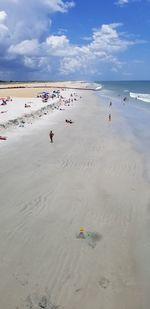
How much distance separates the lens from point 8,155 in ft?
71.7

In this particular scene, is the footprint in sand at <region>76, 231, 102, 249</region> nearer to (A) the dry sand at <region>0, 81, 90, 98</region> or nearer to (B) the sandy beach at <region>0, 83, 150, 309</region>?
(B) the sandy beach at <region>0, 83, 150, 309</region>

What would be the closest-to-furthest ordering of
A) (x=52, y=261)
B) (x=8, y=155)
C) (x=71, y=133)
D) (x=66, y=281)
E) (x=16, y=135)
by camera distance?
(x=66, y=281), (x=52, y=261), (x=8, y=155), (x=16, y=135), (x=71, y=133)

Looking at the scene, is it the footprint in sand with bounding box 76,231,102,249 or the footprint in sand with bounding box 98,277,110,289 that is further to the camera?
the footprint in sand with bounding box 76,231,102,249

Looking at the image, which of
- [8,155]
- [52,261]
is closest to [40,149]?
[8,155]

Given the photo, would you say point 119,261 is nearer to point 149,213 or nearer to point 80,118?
point 149,213

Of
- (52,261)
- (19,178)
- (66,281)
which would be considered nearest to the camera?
(66,281)

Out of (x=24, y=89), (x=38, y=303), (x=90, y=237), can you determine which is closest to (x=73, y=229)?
(x=90, y=237)

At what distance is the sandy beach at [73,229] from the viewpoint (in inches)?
347

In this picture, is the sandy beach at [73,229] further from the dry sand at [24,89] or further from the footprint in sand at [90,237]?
the dry sand at [24,89]

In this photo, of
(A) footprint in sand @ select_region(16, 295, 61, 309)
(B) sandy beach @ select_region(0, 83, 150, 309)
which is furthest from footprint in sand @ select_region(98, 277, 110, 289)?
(A) footprint in sand @ select_region(16, 295, 61, 309)

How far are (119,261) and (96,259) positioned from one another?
72cm

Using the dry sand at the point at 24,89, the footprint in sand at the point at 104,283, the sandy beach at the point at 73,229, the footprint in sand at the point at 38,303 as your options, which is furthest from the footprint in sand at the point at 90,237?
the dry sand at the point at 24,89

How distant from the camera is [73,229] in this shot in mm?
12133

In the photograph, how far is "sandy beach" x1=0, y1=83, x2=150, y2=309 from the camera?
8812mm
